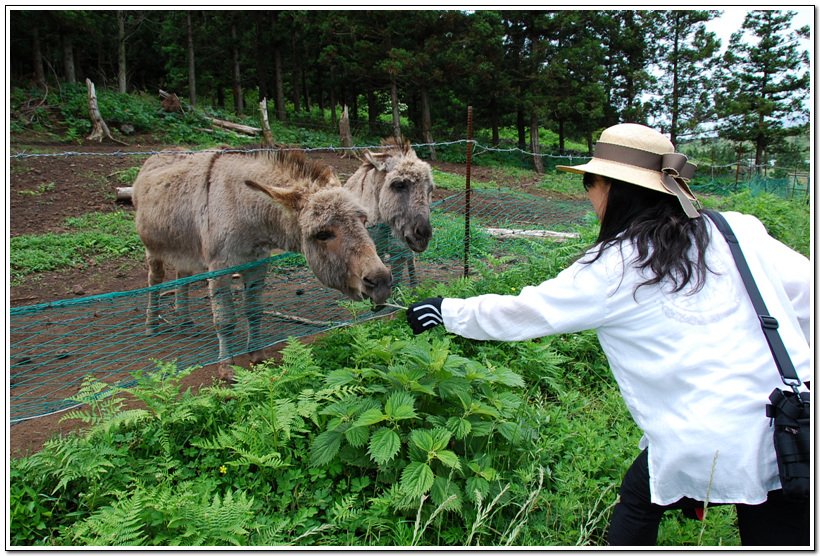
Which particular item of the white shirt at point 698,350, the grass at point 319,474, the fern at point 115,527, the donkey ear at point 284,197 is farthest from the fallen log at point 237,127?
the white shirt at point 698,350

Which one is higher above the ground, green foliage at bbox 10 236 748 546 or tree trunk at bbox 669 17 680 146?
tree trunk at bbox 669 17 680 146

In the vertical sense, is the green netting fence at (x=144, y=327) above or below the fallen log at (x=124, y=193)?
below

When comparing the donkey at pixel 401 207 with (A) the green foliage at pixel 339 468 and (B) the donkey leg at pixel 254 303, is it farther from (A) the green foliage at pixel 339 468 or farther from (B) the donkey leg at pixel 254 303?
(A) the green foliage at pixel 339 468

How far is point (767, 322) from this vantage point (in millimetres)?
1648

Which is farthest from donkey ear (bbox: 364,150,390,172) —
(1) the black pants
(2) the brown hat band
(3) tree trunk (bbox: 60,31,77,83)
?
(3) tree trunk (bbox: 60,31,77,83)

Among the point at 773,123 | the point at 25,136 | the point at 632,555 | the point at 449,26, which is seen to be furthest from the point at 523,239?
the point at 773,123

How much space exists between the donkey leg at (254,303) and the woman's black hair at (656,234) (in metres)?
3.44

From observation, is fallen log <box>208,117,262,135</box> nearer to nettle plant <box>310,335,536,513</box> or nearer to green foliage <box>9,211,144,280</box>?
green foliage <box>9,211,144,280</box>

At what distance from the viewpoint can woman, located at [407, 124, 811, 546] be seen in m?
1.65

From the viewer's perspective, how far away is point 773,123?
26.9m

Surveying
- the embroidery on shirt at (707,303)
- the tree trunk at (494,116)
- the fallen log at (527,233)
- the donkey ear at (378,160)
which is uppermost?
the tree trunk at (494,116)

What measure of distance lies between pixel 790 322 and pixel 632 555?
112cm

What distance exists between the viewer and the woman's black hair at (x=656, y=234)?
172cm

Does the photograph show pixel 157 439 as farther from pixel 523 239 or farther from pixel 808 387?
pixel 523 239
